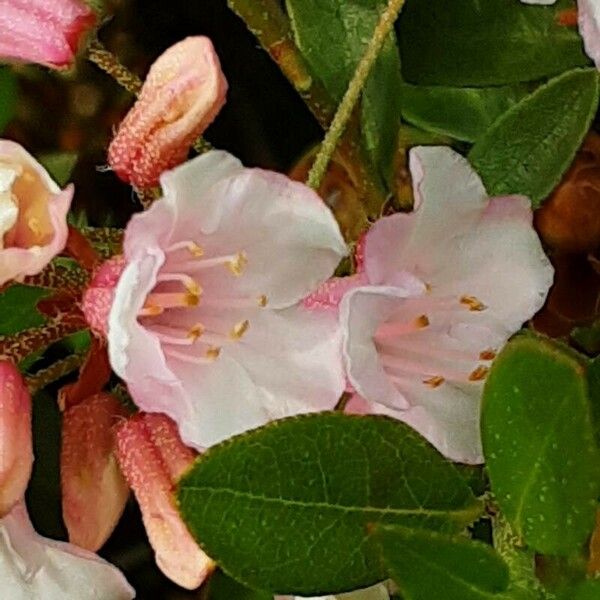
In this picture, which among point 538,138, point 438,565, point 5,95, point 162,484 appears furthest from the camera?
point 5,95

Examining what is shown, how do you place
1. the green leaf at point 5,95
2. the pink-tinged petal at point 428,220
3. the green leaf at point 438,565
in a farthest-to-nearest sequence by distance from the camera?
A: the green leaf at point 5,95 → the pink-tinged petal at point 428,220 → the green leaf at point 438,565

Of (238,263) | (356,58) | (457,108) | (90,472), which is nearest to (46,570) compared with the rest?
(90,472)

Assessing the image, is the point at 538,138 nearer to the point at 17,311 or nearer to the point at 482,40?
the point at 482,40

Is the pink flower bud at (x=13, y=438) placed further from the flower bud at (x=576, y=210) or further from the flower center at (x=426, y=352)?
the flower bud at (x=576, y=210)

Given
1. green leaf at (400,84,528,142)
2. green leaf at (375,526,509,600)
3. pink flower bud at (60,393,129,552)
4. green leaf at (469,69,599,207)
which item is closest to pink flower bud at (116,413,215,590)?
pink flower bud at (60,393,129,552)

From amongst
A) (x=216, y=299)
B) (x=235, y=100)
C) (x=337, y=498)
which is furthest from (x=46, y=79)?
(x=337, y=498)

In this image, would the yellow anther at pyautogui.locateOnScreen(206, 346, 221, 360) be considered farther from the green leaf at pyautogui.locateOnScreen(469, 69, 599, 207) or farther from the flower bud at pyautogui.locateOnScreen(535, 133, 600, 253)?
the flower bud at pyautogui.locateOnScreen(535, 133, 600, 253)

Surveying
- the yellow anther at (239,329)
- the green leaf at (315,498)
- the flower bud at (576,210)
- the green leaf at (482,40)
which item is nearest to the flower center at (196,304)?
the yellow anther at (239,329)
